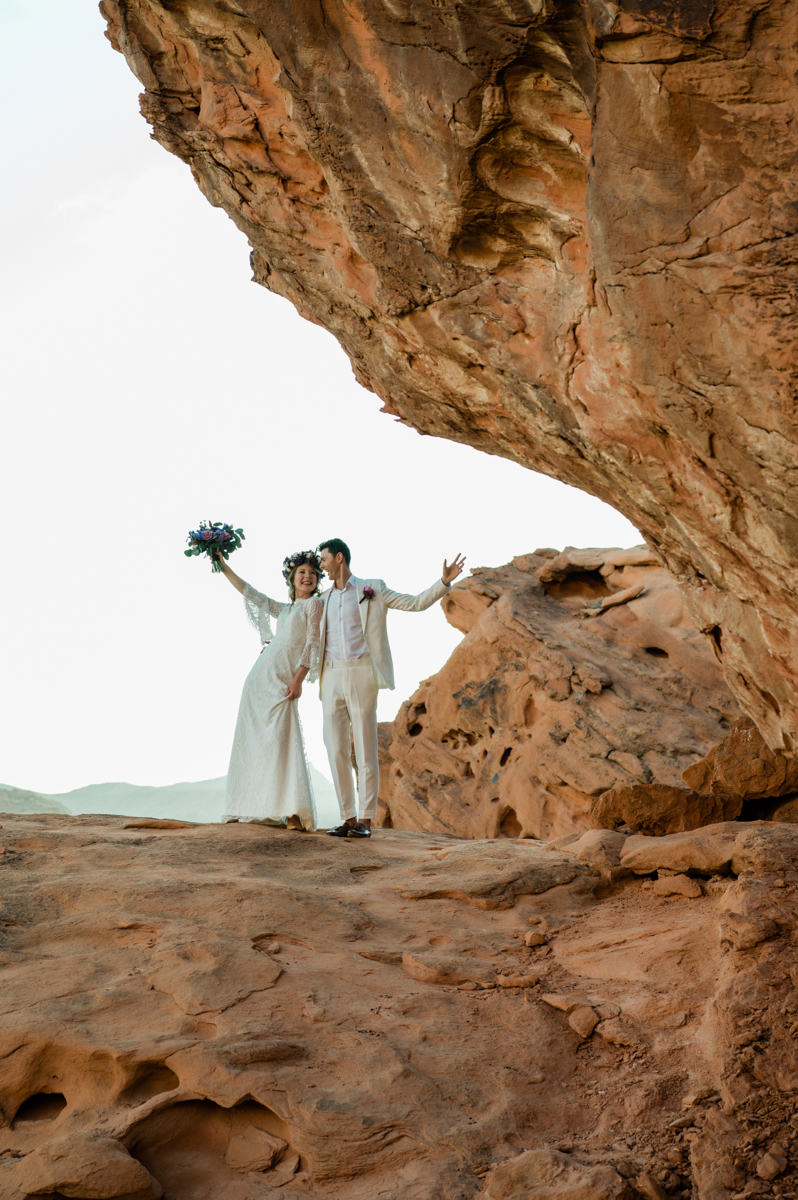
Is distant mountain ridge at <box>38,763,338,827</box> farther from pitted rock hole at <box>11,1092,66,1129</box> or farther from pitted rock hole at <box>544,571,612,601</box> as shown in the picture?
pitted rock hole at <box>11,1092,66,1129</box>

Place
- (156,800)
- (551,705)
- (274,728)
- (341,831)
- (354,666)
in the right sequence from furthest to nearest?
(156,800) → (551,705) → (354,666) → (274,728) → (341,831)

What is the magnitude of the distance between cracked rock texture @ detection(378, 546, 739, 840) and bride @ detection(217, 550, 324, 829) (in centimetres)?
323

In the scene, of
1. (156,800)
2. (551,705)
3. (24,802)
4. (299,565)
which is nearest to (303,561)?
(299,565)

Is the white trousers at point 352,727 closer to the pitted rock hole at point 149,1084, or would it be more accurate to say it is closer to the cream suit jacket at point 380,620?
the cream suit jacket at point 380,620

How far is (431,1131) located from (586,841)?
299cm

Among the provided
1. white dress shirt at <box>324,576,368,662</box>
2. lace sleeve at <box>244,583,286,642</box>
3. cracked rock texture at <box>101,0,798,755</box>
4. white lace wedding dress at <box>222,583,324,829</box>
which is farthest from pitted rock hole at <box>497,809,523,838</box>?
cracked rock texture at <box>101,0,798,755</box>

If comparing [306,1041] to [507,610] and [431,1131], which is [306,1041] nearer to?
[431,1131]

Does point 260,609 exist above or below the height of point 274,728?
above

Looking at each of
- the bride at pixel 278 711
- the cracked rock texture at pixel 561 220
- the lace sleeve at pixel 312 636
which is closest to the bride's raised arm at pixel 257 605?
the bride at pixel 278 711

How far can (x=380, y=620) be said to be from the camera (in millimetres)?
7570

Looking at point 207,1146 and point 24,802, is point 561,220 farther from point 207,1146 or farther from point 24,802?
point 24,802

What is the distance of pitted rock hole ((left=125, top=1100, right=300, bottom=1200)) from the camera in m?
2.74

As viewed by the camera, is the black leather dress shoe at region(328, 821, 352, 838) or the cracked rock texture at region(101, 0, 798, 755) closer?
the cracked rock texture at region(101, 0, 798, 755)

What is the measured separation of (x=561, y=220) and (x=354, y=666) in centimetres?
437
